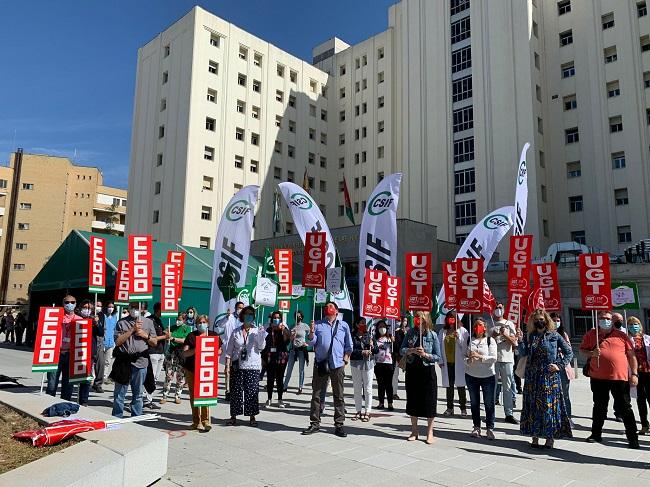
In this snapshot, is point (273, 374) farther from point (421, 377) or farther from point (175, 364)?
point (421, 377)

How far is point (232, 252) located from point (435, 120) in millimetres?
33015

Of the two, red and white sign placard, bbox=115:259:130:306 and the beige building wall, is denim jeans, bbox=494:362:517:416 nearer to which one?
red and white sign placard, bbox=115:259:130:306

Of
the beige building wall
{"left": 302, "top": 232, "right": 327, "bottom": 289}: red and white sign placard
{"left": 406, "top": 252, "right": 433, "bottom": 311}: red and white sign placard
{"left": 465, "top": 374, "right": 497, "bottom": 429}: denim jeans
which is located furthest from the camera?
the beige building wall

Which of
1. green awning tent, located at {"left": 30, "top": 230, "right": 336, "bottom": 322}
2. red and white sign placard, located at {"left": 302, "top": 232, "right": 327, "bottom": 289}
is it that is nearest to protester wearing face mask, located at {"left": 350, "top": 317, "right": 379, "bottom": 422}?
red and white sign placard, located at {"left": 302, "top": 232, "right": 327, "bottom": 289}

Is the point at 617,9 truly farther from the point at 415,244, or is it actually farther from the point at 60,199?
the point at 60,199

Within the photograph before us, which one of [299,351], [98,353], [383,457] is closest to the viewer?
[383,457]

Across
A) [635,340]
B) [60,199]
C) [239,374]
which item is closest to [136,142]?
[60,199]

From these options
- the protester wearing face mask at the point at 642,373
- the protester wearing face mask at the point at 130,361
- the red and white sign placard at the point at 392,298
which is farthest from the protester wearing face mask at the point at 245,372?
the protester wearing face mask at the point at 642,373

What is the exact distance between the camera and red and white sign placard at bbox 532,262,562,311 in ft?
45.6

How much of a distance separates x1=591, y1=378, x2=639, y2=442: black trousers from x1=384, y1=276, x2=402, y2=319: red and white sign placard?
4.13 m

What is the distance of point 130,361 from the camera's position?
7.99 metres

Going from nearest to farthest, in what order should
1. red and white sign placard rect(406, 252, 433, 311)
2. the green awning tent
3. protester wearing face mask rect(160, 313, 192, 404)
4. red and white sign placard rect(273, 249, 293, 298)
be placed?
protester wearing face mask rect(160, 313, 192, 404), red and white sign placard rect(406, 252, 433, 311), red and white sign placard rect(273, 249, 293, 298), the green awning tent

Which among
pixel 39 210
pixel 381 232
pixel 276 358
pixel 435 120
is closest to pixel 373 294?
pixel 381 232

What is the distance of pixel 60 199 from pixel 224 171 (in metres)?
44.0
